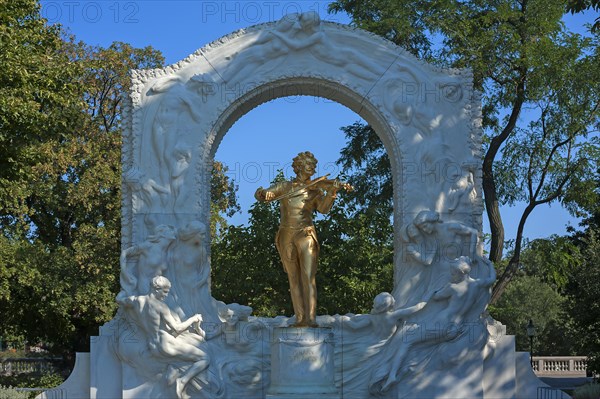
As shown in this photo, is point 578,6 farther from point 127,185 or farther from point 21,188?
point 21,188

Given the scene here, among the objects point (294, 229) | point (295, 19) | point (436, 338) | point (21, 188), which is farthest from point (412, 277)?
point (21, 188)

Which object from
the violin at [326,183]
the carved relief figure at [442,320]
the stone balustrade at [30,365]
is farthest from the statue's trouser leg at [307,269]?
the stone balustrade at [30,365]

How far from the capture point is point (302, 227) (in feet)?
39.0

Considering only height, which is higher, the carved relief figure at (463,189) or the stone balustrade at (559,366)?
the carved relief figure at (463,189)

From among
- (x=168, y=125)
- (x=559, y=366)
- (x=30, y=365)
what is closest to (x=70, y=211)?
(x=30, y=365)

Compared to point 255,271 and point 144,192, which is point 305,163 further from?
point 255,271

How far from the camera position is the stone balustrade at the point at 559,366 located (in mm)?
26734

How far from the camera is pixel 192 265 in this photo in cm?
1211

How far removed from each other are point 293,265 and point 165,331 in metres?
1.89

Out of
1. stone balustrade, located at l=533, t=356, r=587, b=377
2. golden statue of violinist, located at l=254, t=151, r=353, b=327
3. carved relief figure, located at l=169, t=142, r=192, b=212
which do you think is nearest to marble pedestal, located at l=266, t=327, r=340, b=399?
golden statue of violinist, located at l=254, t=151, r=353, b=327

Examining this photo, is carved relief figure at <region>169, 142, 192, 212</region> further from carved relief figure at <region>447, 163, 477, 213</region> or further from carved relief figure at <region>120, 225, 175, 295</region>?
carved relief figure at <region>447, 163, 477, 213</region>

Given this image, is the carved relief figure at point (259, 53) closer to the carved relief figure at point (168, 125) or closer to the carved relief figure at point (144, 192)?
the carved relief figure at point (168, 125)

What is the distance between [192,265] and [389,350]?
2.89 meters

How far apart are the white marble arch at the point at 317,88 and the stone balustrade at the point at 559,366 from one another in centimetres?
1580
